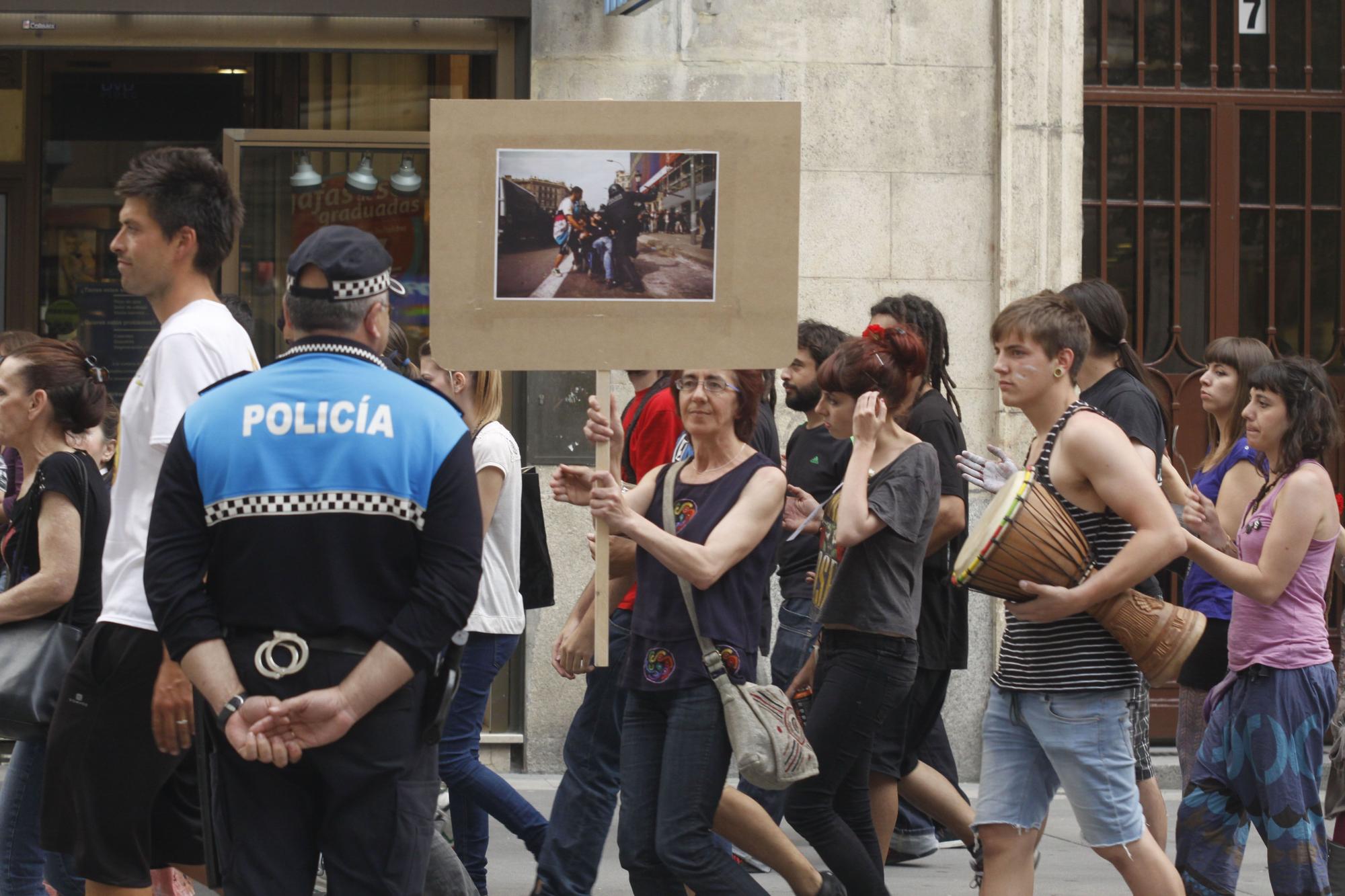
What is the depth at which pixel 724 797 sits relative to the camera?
17.7 feet

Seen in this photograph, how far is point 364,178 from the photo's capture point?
29.9ft

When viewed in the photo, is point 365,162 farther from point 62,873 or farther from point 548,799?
point 62,873

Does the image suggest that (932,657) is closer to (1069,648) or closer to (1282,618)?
(1282,618)

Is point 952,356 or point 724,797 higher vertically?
point 952,356

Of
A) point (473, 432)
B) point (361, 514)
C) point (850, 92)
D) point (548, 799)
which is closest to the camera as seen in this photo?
point (361, 514)

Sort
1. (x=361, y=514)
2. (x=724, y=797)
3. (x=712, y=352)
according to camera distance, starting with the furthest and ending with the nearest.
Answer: (x=724, y=797) < (x=712, y=352) < (x=361, y=514)

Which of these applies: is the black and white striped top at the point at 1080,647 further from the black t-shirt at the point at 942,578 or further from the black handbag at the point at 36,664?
the black handbag at the point at 36,664

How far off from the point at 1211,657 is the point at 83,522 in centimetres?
388

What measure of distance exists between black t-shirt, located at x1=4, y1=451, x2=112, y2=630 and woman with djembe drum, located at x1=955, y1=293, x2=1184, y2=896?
2.42 m

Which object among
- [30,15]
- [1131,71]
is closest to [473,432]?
[30,15]

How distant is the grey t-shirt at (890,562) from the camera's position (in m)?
5.41

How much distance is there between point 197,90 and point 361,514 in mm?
6360

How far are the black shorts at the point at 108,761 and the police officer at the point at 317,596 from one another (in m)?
0.67

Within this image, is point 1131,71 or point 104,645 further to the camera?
point 1131,71
